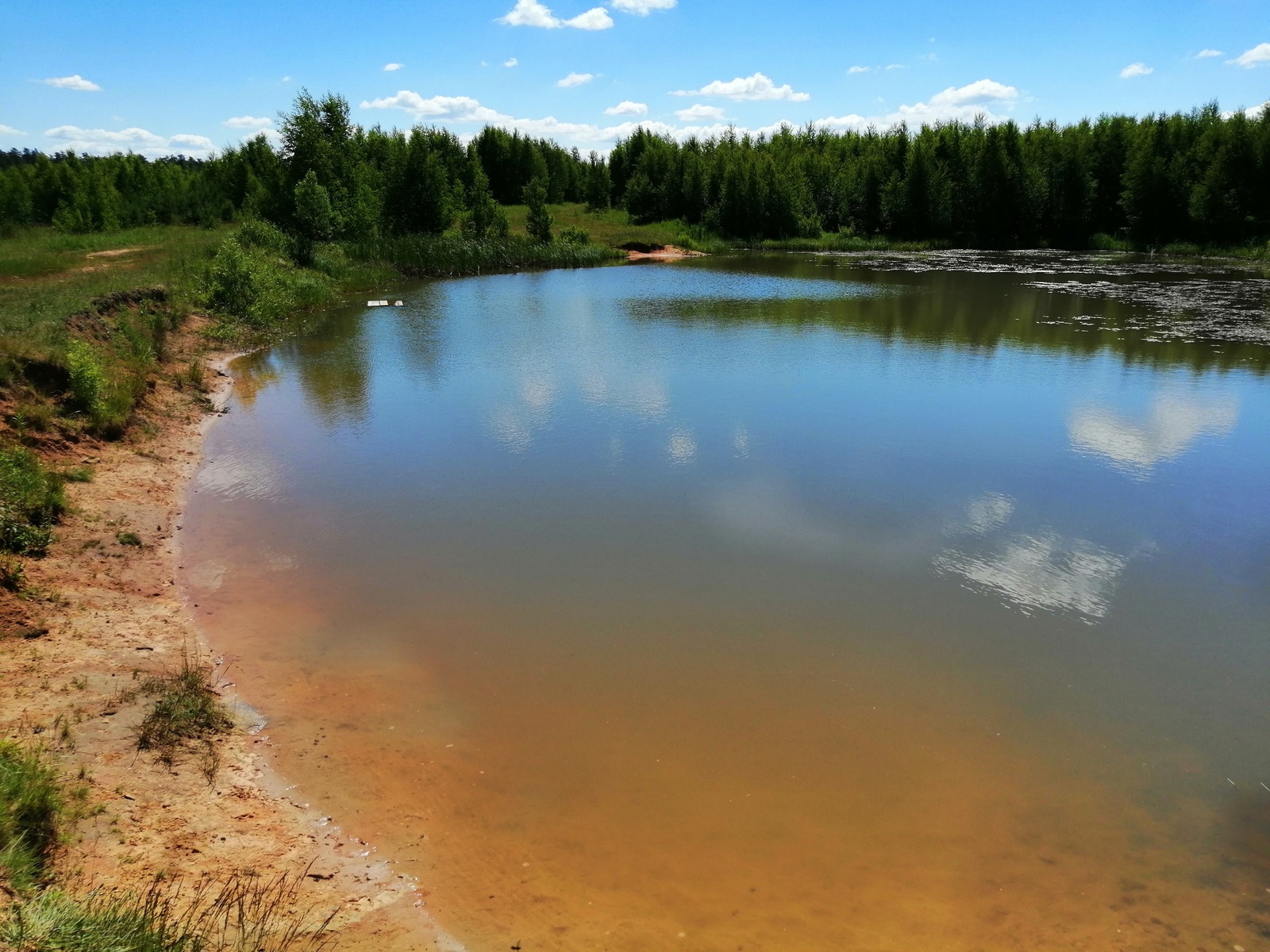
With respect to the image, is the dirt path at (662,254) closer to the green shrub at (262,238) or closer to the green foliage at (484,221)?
the green foliage at (484,221)

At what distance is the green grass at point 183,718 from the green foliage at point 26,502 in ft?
8.69

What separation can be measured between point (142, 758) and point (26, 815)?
3.56 feet

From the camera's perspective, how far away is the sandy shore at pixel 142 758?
4559 mm

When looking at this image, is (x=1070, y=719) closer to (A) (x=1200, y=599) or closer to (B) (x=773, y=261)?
(A) (x=1200, y=599)

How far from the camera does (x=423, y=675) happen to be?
22.9ft

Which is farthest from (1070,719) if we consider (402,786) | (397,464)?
(397,464)

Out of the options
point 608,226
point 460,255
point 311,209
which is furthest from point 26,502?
point 608,226

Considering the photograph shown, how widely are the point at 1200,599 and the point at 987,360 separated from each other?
1258 centimetres

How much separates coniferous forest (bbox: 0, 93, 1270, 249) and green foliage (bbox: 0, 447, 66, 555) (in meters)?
28.6

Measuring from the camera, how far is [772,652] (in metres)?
7.30

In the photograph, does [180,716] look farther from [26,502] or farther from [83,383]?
[83,383]

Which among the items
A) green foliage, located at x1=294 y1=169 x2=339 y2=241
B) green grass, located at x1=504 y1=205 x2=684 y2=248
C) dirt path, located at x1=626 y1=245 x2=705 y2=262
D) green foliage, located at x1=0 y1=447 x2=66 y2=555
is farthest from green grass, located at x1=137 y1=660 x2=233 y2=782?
dirt path, located at x1=626 y1=245 x2=705 y2=262

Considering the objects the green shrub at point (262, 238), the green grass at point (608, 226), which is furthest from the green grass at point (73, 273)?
the green grass at point (608, 226)

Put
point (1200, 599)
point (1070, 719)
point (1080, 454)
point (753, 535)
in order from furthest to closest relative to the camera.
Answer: point (1080, 454) < point (753, 535) < point (1200, 599) < point (1070, 719)
